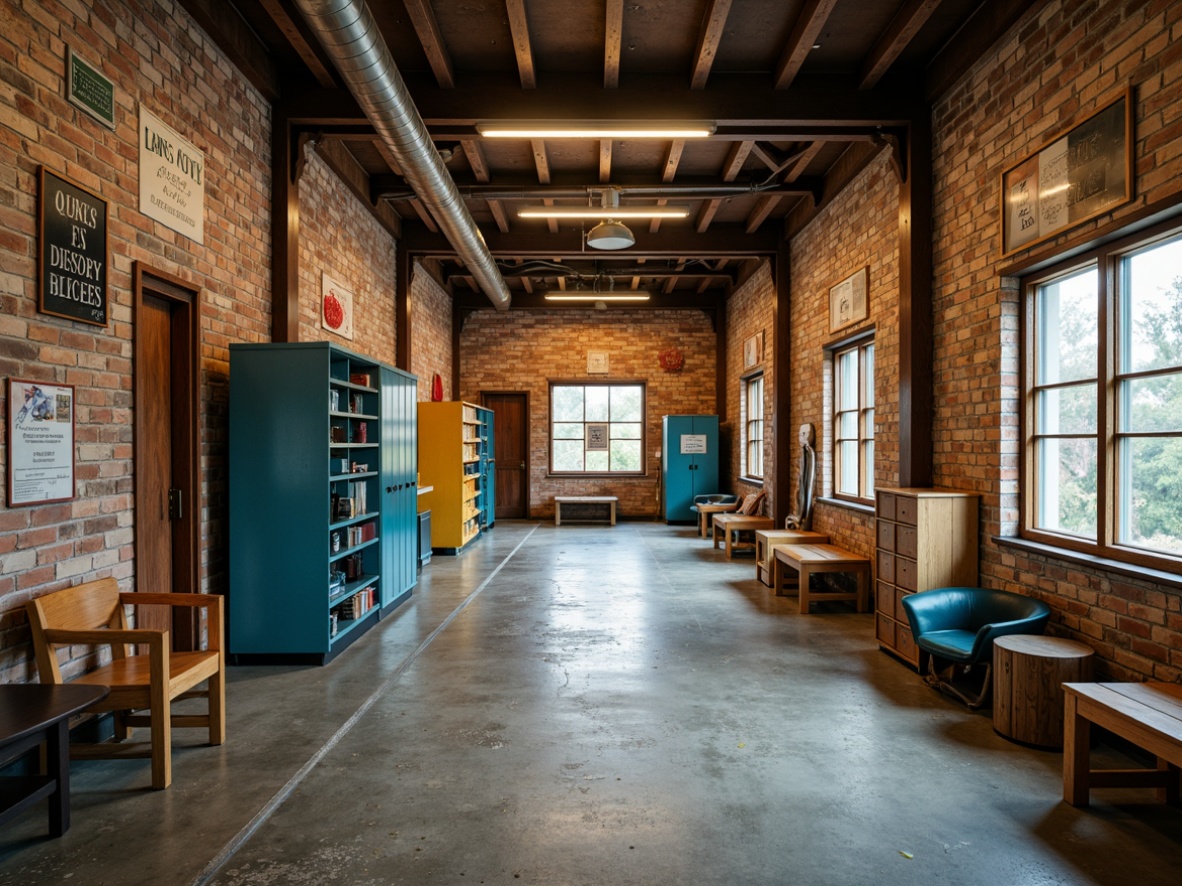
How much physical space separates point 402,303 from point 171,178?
17.2ft

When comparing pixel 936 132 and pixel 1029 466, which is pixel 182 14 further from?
pixel 1029 466

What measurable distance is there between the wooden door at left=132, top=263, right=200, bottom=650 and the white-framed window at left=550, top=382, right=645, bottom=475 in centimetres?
951

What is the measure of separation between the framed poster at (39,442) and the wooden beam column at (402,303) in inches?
239

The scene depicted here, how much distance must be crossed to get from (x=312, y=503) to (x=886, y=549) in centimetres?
412

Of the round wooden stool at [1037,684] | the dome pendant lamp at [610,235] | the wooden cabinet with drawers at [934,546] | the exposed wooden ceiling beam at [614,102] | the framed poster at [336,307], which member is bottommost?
the round wooden stool at [1037,684]

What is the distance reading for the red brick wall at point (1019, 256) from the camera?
327 cm

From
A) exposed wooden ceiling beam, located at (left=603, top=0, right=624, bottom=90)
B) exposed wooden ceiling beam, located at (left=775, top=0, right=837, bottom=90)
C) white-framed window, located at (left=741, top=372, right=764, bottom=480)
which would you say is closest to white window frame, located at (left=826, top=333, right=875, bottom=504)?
exposed wooden ceiling beam, located at (left=775, top=0, right=837, bottom=90)

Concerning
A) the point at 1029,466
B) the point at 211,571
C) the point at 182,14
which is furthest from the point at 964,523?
the point at 182,14

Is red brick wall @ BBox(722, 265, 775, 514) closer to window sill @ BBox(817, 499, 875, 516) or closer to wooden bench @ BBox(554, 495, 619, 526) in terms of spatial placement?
window sill @ BBox(817, 499, 875, 516)

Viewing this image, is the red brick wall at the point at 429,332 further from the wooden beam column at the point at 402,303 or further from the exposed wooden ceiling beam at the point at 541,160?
the exposed wooden ceiling beam at the point at 541,160

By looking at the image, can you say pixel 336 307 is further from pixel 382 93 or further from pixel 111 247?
pixel 111 247

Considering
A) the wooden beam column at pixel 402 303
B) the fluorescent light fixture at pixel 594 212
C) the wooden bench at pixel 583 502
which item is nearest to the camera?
the fluorescent light fixture at pixel 594 212

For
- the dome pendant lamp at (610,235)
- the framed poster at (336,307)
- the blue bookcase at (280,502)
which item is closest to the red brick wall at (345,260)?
the framed poster at (336,307)

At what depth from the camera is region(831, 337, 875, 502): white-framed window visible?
6.91 meters
